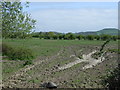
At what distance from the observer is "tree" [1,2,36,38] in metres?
9.71

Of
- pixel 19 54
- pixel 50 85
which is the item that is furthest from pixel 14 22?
pixel 19 54

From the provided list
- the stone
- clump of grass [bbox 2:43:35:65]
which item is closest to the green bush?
clump of grass [bbox 2:43:35:65]

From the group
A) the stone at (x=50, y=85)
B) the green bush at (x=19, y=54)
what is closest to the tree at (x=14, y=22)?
the stone at (x=50, y=85)

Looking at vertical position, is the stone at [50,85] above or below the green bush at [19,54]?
below

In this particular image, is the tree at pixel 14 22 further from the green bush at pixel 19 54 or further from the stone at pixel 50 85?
the green bush at pixel 19 54

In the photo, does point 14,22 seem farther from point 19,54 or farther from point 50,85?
point 19,54

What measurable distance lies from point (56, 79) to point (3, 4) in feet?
18.0

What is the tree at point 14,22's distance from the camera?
971 centimetres

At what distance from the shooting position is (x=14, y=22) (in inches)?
393

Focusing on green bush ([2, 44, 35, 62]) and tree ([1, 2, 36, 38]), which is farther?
green bush ([2, 44, 35, 62])

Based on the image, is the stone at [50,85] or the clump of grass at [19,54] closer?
the stone at [50,85]

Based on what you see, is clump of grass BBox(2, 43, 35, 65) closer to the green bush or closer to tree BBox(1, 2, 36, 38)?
the green bush

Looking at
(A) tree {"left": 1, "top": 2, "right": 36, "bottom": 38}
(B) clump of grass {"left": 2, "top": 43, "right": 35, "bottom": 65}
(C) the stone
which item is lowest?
(C) the stone

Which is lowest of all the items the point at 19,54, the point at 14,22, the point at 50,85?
the point at 50,85
